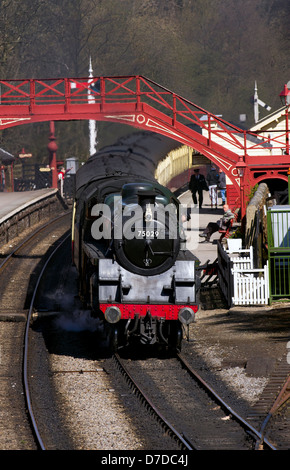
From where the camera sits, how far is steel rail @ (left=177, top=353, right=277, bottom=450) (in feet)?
36.9

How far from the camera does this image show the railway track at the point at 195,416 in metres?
11.3

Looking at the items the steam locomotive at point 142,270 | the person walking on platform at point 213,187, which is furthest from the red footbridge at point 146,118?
the steam locomotive at point 142,270

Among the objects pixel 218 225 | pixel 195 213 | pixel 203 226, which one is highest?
pixel 195 213

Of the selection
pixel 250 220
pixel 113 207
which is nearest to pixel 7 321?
pixel 113 207

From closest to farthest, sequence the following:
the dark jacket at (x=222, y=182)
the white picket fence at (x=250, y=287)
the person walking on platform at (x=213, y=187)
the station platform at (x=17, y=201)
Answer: the white picket fence at (x=250, y=287)
the station platform at (x=17, y=201)
the person walking on platform at (x=213, y=187)
the dark jacket at (x=222, y=182)

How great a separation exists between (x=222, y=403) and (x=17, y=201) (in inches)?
1070

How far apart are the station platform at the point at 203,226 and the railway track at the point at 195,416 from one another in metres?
8.61

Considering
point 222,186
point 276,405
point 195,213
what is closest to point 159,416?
point 276,405

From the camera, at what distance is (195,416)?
1264 centimetres

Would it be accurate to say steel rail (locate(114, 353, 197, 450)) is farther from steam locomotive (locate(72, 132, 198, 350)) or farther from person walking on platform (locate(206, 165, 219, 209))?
person walking on platform (locate(206, 165, 219, 209))

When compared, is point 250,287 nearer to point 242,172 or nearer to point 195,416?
point 195,416

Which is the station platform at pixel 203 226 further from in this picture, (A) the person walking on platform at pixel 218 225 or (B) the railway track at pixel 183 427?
(B) the railway track at pixel 183 427

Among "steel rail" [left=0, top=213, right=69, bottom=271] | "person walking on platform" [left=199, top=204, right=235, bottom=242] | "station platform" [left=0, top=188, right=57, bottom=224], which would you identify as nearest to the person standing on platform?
"steel rail" [left=0, top=213, right=69, bottom=271]

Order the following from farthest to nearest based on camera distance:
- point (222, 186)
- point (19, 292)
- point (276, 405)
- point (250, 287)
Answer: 1. point (222, 186)
2. point (19, 292)
3. point (250, 287)
4. point (276, 405)
